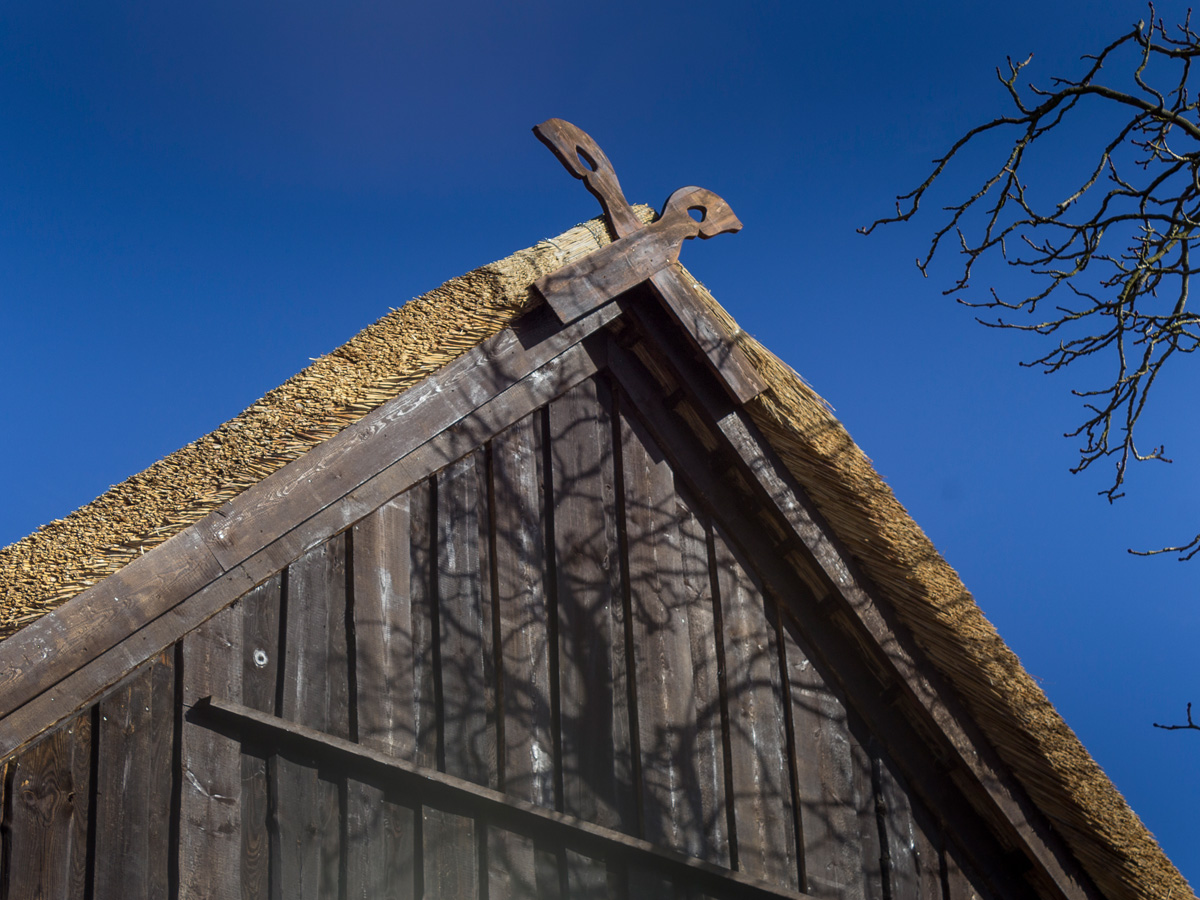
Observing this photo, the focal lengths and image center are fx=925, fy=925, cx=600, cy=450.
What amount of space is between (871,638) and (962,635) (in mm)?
325

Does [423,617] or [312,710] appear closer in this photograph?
[312,710]

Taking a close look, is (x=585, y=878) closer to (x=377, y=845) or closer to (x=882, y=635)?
(x=377, y=845)

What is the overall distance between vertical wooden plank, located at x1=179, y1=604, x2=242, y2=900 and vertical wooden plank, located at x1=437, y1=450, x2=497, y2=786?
627mm

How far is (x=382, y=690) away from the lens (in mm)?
2863

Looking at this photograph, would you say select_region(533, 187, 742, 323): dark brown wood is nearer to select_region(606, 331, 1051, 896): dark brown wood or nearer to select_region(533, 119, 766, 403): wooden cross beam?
select_region(533, 119, 766, 403): wooden cross beam

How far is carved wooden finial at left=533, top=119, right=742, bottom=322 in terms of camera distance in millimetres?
3225

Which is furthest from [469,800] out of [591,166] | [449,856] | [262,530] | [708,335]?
[591,166]

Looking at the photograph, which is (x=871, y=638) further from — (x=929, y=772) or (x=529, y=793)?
(x=529, y=793)

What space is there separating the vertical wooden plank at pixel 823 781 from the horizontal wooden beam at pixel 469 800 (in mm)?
171

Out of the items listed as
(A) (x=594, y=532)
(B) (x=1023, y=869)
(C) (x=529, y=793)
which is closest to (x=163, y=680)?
(C) (x=529, y=793)

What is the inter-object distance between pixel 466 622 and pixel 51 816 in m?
1.24

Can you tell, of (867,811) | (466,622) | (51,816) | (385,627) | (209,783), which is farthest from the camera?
(867,811)

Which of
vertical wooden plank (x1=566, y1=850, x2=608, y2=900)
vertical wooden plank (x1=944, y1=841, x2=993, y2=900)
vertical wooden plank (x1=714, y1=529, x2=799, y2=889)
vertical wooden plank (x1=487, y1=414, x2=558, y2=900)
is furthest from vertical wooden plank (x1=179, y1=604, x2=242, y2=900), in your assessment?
vertical wooden plank (x1=944, y1=841, x2=993, y2=900)

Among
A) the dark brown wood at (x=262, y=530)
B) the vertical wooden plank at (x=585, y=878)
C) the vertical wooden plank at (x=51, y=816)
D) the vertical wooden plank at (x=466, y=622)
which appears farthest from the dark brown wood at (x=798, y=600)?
the vertical wooden plank at (x=51, y=816)
